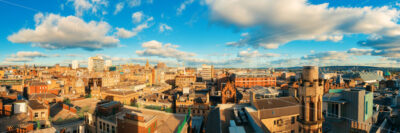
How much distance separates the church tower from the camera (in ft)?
25.7

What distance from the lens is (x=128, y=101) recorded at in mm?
40375

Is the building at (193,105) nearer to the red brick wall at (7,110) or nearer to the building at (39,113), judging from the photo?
the building at (39,113)

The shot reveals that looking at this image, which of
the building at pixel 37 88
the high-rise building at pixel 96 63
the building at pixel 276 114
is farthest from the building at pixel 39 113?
the high-rise building at pixel 96 63

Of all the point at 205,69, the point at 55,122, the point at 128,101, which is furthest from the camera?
the point at 205,69

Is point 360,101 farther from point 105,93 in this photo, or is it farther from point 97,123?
point 105,93

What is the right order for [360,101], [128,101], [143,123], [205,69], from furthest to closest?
[205,69]
[128,101]
[360,101]
[143,123]

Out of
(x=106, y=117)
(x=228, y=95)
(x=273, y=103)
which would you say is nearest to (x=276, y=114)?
(x=273, y=103)

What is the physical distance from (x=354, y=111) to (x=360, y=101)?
2.93 ft

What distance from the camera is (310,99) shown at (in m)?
8.12

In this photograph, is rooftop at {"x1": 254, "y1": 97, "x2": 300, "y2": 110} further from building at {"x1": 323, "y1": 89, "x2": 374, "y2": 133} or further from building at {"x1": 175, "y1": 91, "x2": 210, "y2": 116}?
building at {"x1": 175, "y1": 91, "x2": 210, "y2": 116}

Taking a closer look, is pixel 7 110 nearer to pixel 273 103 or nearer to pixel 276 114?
pixel 276 114

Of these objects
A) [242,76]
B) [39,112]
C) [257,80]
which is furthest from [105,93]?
[257,80]

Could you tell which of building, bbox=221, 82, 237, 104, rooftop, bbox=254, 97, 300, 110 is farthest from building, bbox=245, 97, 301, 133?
building, bbox=221, 82, 237, 104

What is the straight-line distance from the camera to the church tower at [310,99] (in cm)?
783
